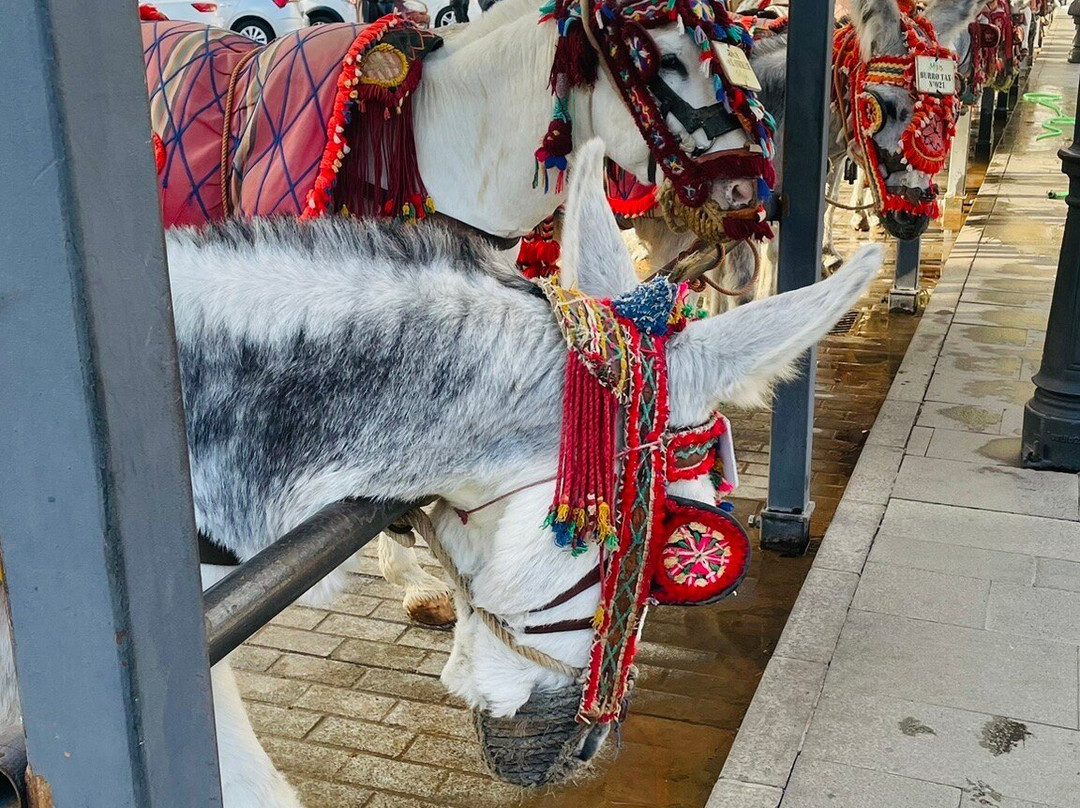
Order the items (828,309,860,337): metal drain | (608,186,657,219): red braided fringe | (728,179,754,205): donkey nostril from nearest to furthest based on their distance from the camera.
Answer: (728,179,754,205): donkey nostril, (608,186,657,219): red braided fringe, (828,309,860,337): metal drain

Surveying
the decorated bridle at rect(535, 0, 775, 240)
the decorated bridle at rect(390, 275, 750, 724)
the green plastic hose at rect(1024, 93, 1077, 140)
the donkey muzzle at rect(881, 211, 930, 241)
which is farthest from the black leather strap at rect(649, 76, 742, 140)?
the green plastic hose at rect(1024, 93, 1077, 140)

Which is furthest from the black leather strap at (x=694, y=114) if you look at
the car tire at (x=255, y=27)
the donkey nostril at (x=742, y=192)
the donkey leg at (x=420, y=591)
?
the car tire at (x=255, y=27)

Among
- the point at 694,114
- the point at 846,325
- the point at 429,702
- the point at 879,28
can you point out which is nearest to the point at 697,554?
the point at 429,702

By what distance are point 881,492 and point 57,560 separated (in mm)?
4407

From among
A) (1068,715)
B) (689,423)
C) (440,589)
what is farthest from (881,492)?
(689,423)

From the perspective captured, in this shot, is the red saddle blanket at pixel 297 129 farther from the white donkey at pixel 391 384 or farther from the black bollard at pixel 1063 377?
the black bollard at pixel 1063 377

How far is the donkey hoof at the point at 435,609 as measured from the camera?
161 inches

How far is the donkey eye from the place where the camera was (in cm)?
382

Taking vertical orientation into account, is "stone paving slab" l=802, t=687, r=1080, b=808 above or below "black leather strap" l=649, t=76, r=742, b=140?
below

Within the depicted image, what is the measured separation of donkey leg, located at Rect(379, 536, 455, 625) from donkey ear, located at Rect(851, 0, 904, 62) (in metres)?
3.42

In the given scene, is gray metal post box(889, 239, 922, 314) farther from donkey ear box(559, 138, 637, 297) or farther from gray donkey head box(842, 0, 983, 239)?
donkey ear box(559, 138, 637, 297)

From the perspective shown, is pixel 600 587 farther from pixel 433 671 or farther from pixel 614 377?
pixel 433 671

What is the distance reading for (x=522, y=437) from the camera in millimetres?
1627

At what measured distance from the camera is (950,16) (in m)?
5.96
